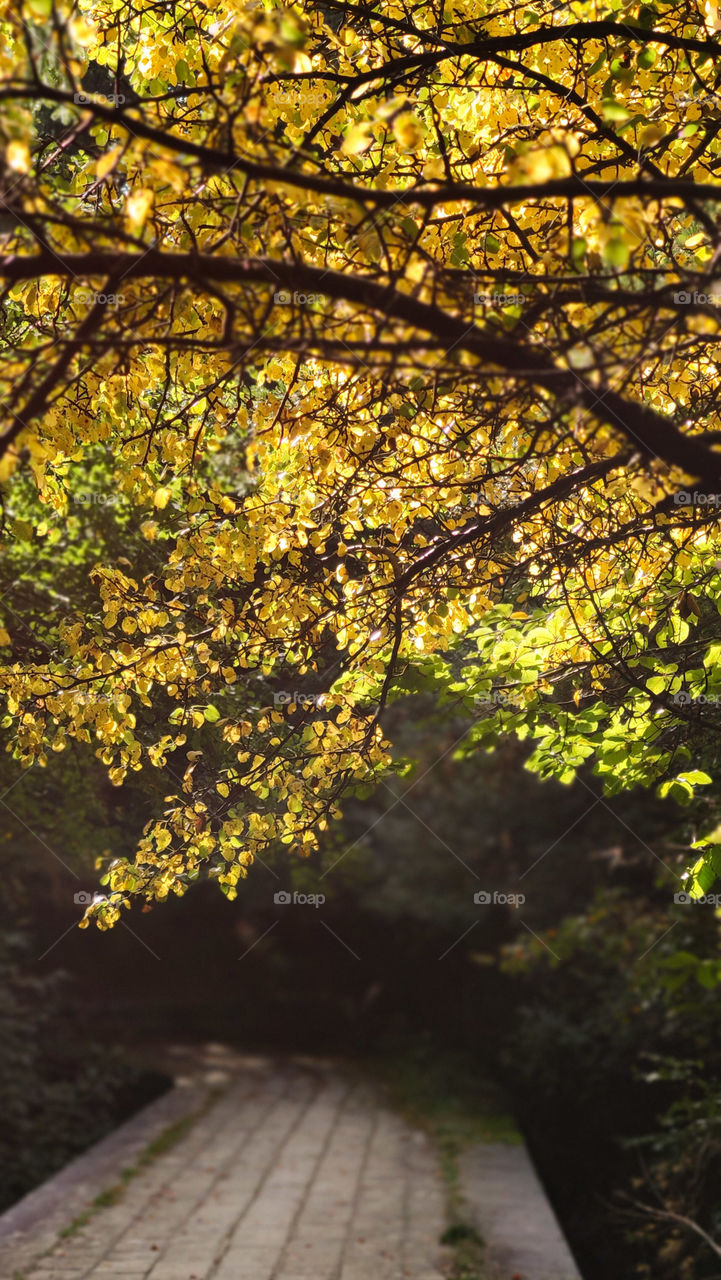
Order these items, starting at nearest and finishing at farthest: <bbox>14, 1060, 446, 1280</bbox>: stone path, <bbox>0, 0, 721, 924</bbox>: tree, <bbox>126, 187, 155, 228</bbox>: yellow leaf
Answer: <bbox>126, 187, 155, 228</bbox>: yellow leaf → <bbox>0, 0, 721, 924</bbox>: tree → <bbox>14, 1060, 446, 1280</bbox>: stone path

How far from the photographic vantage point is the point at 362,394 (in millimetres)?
3639

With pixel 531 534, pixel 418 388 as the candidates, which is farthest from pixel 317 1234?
pixel 418 388

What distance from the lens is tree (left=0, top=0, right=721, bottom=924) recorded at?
8.46 ft

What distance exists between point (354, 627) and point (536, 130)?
5.82ft

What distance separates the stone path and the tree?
3789 mm

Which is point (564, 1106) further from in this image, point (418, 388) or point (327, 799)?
point (418, 388)

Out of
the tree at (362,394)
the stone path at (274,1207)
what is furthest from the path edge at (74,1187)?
the tree at (362,394)

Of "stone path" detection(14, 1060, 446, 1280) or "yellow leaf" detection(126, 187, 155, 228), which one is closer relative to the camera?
"yellow leaf" detection(126, 187, 155, 228)

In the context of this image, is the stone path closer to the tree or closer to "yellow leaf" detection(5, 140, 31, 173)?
the tree

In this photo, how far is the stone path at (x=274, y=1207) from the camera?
6.57 meters

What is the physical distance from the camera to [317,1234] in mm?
7398

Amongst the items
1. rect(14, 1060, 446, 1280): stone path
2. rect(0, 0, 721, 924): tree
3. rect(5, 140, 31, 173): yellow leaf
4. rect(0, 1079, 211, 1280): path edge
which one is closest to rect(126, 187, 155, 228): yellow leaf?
rect(0, 0, 721, 924): tree

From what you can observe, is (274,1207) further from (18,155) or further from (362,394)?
(18,155)

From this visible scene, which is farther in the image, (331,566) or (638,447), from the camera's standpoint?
(331,566)
